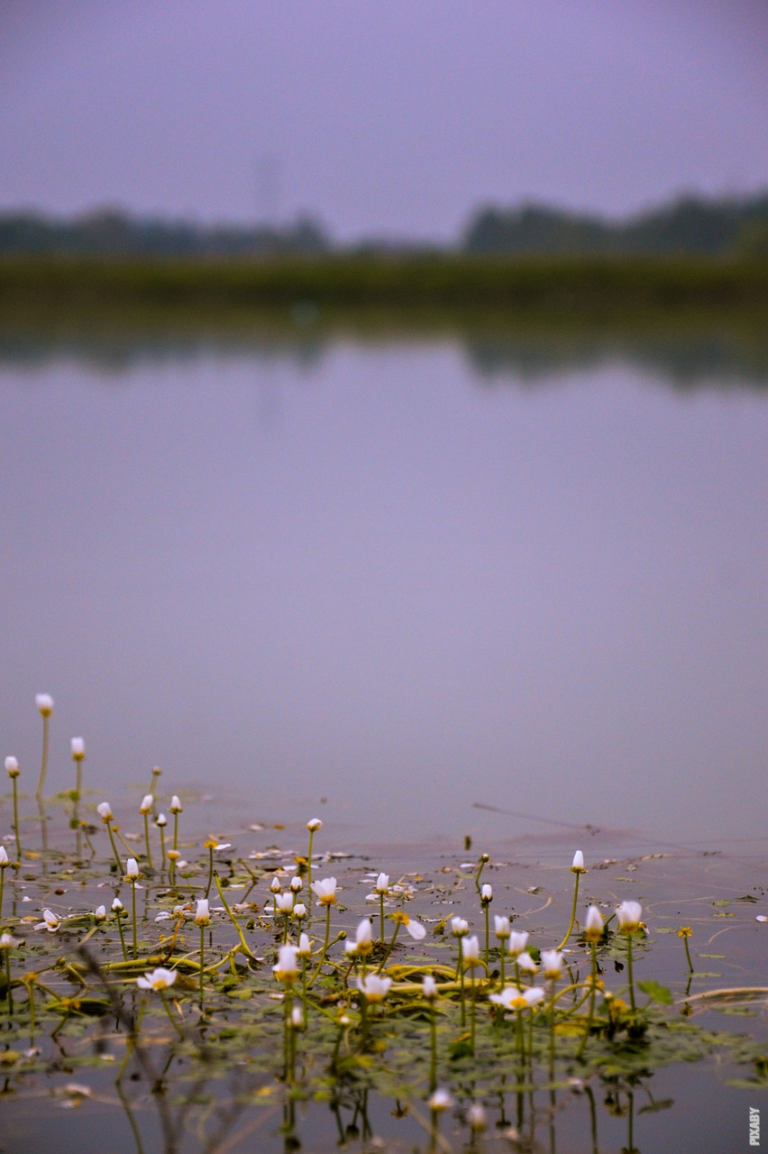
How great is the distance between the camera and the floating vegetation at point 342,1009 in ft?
6.46

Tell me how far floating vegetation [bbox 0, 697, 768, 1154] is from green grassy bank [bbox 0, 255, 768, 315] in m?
37.3

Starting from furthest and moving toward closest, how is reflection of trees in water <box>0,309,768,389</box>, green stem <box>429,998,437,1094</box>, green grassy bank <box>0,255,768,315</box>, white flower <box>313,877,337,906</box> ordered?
green grassy bank <box>0,255,768,315</box> → reflection of trees in water <box>0,309,768,389</box> → white flower <box>313,877,337,906</box> → green stem <box>429,998,437,1094</box>

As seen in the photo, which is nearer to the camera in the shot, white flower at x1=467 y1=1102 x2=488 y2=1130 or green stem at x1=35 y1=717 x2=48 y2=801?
white flower at x1=467 y1=1102 x2=488 y2=1130

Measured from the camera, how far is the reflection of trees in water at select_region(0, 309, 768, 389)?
19.2 metres

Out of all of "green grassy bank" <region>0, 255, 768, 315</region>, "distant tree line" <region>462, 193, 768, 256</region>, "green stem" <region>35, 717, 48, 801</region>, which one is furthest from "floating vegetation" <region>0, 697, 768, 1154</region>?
"distant tree line" <region>462, 193, 768, 256</region>

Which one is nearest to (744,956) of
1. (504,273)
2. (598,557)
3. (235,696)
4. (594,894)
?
(594,894)

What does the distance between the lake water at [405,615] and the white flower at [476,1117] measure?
133cm

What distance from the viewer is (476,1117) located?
5.90 feet

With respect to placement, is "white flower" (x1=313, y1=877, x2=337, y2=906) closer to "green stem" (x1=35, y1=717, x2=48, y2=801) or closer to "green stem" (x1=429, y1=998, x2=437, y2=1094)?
"green stem" (x1=429, y1=998, x2=437, y2=1094)

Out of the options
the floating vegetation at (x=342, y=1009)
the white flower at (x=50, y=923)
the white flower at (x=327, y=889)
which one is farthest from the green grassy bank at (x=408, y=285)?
the white flower at (x=327, y=889)

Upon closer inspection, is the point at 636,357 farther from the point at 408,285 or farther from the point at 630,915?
the point at 408,285

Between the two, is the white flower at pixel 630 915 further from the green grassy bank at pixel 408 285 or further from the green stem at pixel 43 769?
the green grassy bank at pixel 408 285

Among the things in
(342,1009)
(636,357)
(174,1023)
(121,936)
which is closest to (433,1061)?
(342,1009)

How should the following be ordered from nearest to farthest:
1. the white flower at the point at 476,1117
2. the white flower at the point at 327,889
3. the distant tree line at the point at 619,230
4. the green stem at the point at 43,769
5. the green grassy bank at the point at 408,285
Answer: the white flower at the point at 476,1117 → the white flower at the point at 327,889 → the green stem at the point at 43,769 → the green grassy bank at the point at 408,285 → the distant tree line at the point at 619,230
